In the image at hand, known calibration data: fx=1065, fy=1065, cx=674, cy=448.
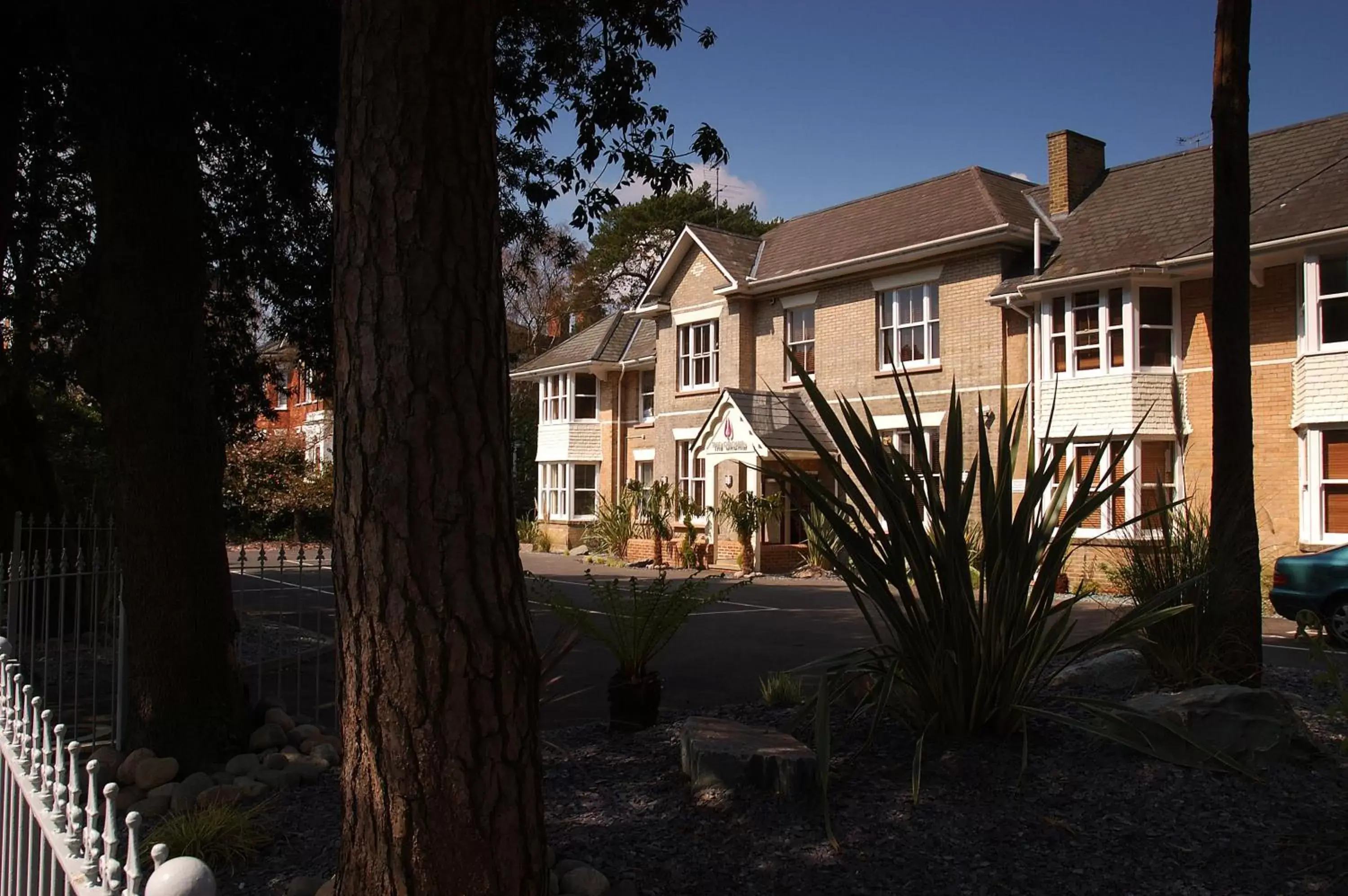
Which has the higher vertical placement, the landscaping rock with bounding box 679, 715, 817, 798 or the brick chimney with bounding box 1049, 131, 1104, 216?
the brick chimney with bounding box 1049, 131, 1104, 216

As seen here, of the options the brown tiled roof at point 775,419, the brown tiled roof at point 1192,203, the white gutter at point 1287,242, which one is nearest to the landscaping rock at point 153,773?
the white gutter at point 1287,242

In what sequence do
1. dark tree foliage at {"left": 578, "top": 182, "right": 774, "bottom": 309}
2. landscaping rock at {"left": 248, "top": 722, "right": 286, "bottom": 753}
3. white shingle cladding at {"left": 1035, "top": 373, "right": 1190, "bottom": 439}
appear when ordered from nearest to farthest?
landscaping rock at {"left": 248, "top": 722, "right": 286, "bottom": 753} → white shingle cladding at {"left": 1035, "top": 373, "right": 1190, "bottom": 439} → dark tree foliage at {"left": 578, "top": 182, "right": 774, "bottom": 309}

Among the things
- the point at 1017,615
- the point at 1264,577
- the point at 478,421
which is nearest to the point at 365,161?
the point at 478,421

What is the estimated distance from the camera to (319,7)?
7707 millimetres

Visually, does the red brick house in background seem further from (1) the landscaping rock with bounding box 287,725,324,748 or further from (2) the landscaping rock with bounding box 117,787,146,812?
(2) the landscaping rock with bounding box 117,787,146,812

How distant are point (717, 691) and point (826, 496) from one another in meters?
4.27

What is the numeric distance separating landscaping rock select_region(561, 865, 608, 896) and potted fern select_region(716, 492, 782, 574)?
18.6 meters

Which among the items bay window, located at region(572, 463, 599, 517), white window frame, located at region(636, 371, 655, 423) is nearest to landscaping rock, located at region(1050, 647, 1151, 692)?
white window frame, located at region(636, 371, 655, 423)

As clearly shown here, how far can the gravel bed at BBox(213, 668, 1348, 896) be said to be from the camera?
3.87 m

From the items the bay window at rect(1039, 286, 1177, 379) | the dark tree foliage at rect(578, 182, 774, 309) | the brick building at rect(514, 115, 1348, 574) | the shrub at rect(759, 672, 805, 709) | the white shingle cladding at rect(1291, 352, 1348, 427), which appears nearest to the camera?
the shrub at rect(759, 672, 805, 709)

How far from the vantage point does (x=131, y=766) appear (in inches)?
231

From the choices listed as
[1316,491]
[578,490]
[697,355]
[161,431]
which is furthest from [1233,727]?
[578,490]

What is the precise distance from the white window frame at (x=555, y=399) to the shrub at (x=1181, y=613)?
84.1 feet

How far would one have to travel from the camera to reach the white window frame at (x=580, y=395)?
31.6m
